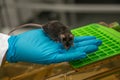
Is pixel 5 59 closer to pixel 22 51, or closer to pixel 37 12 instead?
pixel 22 51

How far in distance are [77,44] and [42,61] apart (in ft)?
0.43

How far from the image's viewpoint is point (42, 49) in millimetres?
880

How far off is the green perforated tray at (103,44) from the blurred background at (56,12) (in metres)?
1.84

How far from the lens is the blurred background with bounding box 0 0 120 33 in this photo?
2951 millimetres

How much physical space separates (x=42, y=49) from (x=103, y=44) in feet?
0.76

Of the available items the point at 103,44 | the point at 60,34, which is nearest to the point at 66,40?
the point at 60,34

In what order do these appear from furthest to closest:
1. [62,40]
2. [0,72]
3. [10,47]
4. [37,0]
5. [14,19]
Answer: [37,0], [14,19], [0,72], [10,47], [62,40]

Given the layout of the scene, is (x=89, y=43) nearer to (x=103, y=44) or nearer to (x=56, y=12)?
(x=103, y=44)

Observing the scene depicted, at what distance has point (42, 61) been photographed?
871mm

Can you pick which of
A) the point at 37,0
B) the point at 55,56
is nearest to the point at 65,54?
the point at 55,56

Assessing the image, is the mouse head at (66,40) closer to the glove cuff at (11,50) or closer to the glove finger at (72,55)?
the glove finger at (72,55)

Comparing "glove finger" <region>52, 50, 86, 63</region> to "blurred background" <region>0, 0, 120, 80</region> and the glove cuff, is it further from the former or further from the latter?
"blurred background" <region>0, 0, 120, 80</region>

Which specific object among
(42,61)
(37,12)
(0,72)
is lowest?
(37,12)

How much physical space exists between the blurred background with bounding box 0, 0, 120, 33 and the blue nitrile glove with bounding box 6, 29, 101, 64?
6.25 ft
